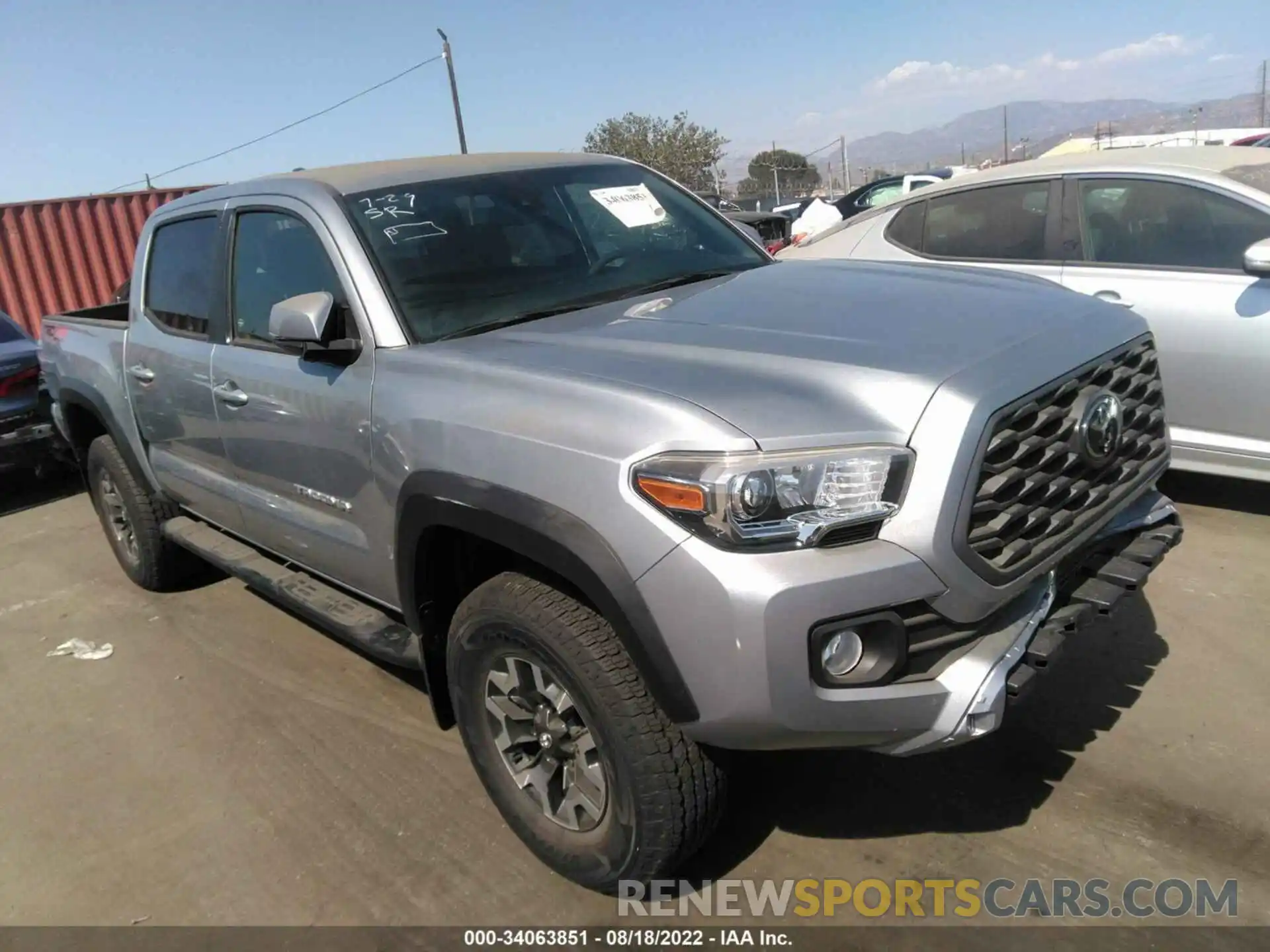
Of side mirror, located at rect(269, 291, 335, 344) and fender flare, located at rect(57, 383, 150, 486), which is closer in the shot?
side mirror, located at rect(269, 291, 335, 344)

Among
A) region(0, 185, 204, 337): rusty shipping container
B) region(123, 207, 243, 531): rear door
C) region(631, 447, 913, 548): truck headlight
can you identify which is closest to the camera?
region(631, 447, 913, 548): truck headlight

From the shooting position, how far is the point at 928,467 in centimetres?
206

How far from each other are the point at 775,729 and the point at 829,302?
127 centimetres

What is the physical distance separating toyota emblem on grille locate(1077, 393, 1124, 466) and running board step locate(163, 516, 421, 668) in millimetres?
1915

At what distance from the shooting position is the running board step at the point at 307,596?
10.0ft

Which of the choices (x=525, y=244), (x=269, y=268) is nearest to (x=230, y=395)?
(x=269, y=268)

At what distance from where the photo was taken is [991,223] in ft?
17.3

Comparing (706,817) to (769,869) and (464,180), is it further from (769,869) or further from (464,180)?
(464,180)

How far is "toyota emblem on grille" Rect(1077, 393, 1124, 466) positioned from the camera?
238cm

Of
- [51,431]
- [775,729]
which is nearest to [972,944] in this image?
[775,729]

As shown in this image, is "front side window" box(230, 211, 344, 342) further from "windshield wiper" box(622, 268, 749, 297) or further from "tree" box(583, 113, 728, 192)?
"tree" box(583, 113, 728, 192)

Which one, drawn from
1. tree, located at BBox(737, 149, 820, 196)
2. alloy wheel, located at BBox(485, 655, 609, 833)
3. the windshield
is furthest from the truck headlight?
tree, located at BBox(737, 149, 820, 196)

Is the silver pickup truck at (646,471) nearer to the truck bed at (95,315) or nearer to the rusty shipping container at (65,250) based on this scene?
the truck bed at (95,315)

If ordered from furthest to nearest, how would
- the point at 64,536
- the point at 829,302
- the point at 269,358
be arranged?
the point at 64,536 < the point at 269,358 < the point at 829,302
